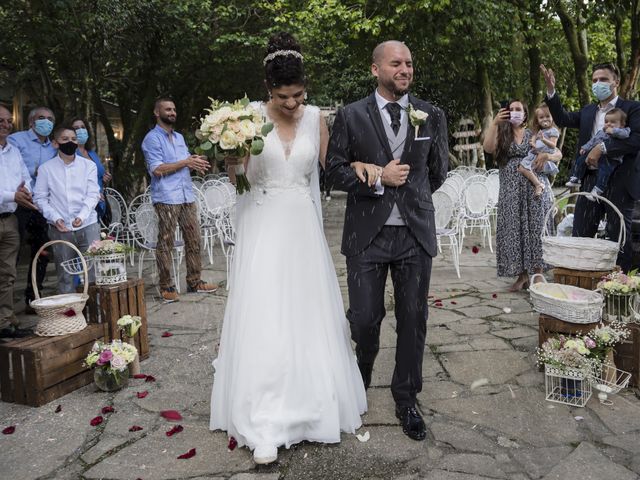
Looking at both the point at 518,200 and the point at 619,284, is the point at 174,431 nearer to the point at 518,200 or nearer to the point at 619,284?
the point at 619,284

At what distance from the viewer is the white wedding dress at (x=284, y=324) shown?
10.4ft

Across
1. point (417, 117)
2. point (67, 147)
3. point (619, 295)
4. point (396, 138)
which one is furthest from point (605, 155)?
point (67, 147)

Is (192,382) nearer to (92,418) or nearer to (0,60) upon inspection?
(92,418)

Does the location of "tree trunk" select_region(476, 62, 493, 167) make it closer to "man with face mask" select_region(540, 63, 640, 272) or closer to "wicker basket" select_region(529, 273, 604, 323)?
"man with face mask" select_region(540, 63, 640, 272)

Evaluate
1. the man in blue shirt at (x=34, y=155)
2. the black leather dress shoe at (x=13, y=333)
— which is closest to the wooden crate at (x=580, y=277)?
the black leather dress shoe at (x=13, y=333)

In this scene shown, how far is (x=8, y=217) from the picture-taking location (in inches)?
215

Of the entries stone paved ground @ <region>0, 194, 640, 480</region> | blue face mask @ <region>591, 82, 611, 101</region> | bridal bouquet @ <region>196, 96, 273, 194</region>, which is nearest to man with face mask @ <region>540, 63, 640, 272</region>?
blue face mask @ <region>591, 82, 611, 101</region>

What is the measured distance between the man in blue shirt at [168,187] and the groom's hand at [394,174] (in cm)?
378

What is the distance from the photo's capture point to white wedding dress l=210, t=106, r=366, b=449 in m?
3.18

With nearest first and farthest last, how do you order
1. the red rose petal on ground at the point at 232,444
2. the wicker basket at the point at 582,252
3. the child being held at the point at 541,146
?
the red rose petal on ground at the point at 232,444 < the wicker basket at the point at 582,252 < the child being held at the point at 541,146

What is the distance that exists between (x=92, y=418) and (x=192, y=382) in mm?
779

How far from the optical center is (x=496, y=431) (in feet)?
11.1

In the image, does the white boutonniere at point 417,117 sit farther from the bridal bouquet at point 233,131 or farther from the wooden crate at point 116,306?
the wooden crate at point 116,306

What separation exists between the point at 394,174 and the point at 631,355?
2.30m
